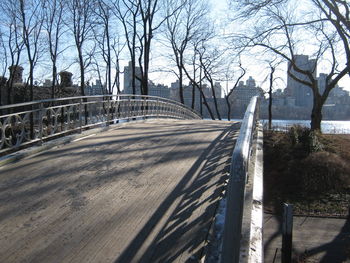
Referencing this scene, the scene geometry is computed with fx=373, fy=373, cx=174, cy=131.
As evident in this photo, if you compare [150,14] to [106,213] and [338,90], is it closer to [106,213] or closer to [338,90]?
[106,213]

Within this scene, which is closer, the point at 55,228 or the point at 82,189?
the point at 55,228

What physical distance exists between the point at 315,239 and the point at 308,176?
13.0ft

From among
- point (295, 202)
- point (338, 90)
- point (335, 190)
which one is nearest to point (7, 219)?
→ point (295, 202)

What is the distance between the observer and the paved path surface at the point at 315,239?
10.6m

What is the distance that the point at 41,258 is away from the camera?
3.56 meters

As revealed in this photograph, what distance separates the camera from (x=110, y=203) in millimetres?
4938

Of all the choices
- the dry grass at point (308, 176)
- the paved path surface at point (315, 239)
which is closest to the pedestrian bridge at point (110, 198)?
the paved path surface at point (315, 239)

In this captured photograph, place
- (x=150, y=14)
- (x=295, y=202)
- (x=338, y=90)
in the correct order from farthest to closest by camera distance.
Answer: (x=338, y=90)
(x=150, y=14)
(x=295, y=202)

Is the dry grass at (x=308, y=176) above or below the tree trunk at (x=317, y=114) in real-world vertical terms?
below

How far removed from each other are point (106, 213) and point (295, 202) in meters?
11.3

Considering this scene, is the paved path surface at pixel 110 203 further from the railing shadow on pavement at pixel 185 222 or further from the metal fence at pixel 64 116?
the metal fence at pixel 64 116

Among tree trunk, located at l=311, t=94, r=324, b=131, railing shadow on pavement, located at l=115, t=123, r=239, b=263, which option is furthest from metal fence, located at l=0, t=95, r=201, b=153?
tree trunk, located at l=311, t=94, r=324, b=131

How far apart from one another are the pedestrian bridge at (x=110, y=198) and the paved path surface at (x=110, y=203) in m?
0.01

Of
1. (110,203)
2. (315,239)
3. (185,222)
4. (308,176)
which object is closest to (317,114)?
(308,176)
